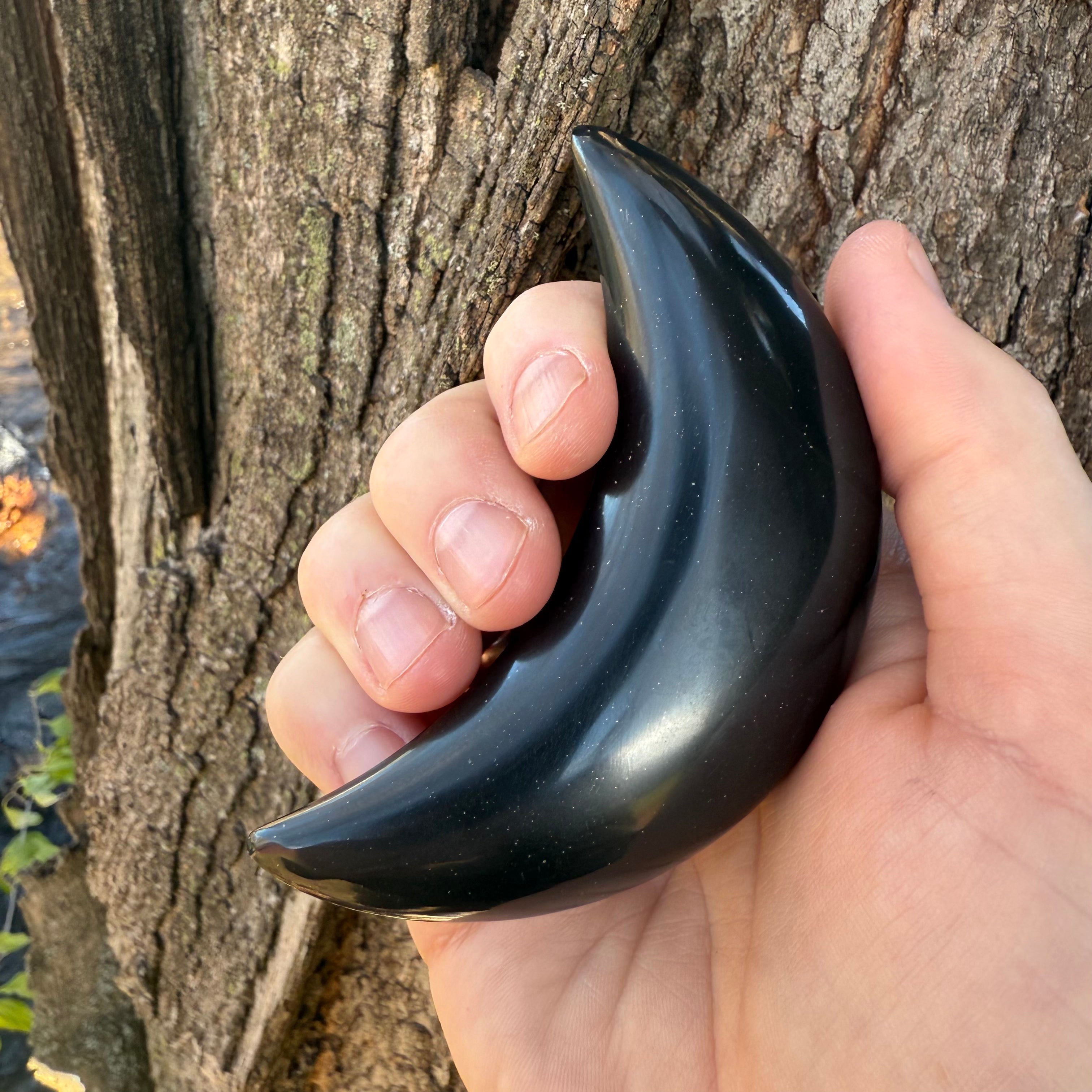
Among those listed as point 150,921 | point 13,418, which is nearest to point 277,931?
point 150,921

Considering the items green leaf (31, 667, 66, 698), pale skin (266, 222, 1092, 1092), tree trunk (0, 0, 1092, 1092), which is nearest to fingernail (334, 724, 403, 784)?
pale skin (266, 222, 1092, 1092)

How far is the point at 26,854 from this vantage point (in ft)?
6.55

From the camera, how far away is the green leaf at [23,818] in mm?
2062

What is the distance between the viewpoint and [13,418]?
309cm

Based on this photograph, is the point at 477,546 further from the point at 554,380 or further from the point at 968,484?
the point at 968,484

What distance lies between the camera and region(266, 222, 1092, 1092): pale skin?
73 cm

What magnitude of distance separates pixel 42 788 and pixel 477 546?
1598mm

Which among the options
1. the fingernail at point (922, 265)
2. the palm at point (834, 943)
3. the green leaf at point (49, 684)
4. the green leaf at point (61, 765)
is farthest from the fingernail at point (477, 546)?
the green leaf at point (61, 765)

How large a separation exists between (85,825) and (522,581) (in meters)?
1.53

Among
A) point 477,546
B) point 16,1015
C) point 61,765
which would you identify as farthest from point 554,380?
point 16,1015

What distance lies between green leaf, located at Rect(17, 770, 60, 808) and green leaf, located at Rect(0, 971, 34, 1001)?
0.40 metres

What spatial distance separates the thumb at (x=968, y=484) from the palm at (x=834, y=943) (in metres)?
0.05

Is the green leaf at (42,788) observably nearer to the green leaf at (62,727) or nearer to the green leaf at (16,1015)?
the green leaf at (62,727)

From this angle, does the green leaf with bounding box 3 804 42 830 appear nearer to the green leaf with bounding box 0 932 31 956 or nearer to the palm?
the green leaf with bounding box 0 932 31 956
